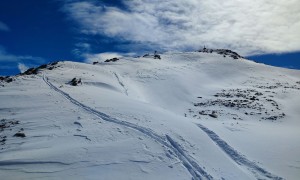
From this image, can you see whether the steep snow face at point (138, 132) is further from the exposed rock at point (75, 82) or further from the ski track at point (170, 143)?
the exposed rock at point (75, 82)

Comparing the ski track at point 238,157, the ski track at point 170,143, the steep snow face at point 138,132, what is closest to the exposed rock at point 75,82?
the steep snow face at point 138,132

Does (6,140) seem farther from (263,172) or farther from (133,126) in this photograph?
(263,172)

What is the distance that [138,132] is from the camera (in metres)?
17.2

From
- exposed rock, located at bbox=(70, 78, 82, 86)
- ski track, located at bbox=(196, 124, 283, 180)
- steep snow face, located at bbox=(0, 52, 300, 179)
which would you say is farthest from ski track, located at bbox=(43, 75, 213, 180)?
exposed rock, located at bbox=(70, 78, 82, 86)

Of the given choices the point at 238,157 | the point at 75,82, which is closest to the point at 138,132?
the point at 238,157

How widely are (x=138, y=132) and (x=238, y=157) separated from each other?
543cm

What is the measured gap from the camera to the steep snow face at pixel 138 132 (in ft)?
43.4

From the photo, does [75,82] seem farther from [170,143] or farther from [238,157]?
[238,157]

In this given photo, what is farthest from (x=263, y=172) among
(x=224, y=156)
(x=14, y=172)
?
(x=14, y=172)

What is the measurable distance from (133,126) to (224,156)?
17.6 ft

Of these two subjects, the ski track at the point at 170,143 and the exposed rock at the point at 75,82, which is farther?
the exposed rock at the point at 75,82

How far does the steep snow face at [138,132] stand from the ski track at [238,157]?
5cm

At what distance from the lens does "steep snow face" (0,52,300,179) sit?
1323cm

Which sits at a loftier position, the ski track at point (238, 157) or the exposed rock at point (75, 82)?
the exposed rock at point (75, 82)
